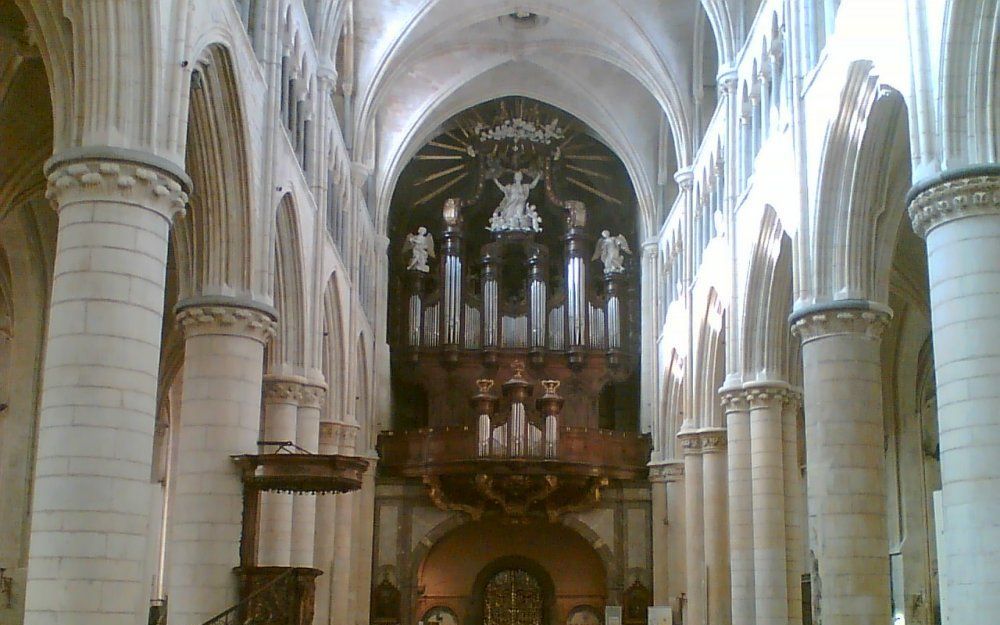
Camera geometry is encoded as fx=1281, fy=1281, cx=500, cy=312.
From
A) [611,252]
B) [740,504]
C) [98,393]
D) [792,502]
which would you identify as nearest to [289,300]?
[740,504]

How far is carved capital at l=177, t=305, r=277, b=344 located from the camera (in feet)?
61.9

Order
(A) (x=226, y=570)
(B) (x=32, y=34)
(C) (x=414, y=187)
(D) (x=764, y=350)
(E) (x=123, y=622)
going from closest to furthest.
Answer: (E) (x=123, y=622)
(B) (x=32, y=34)
(A) (x=226, y=570)
(D) (x=764, y=350)
(C) (x=414, y=187)

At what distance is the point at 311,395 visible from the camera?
986 inches

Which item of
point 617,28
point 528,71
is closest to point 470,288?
point 528,71

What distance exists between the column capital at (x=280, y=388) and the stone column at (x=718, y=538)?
1103cm

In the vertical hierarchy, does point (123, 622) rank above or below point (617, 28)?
below

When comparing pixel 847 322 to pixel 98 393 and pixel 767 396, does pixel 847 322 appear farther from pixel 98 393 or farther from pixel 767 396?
pixel 98 393

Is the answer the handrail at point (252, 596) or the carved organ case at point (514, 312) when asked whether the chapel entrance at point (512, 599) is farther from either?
the handrail at point (252, 596)

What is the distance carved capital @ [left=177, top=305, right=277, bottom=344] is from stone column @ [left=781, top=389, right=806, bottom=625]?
10.9m

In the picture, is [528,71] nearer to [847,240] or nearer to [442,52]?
[442,52]

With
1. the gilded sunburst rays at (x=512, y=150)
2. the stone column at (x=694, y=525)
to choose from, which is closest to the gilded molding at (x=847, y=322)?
the stone column at (x=694, y=525)

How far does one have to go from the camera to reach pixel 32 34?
15086mm

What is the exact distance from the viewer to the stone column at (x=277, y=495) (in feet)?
75.0

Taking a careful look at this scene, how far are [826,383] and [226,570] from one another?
913 cm
